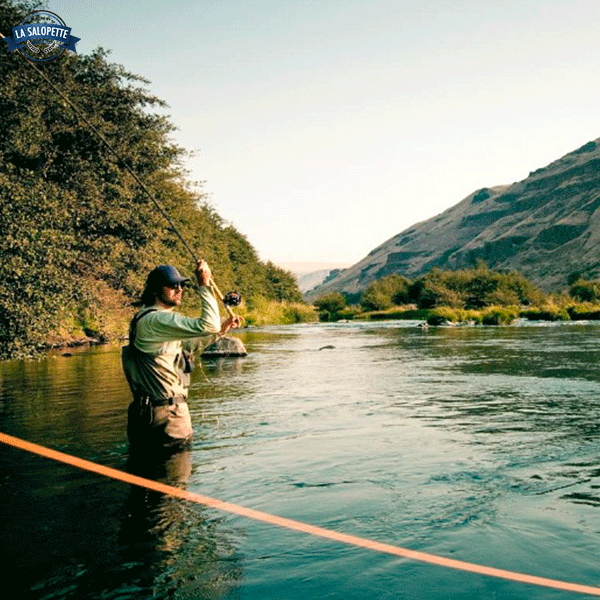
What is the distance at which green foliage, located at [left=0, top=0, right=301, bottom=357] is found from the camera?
67.0ft

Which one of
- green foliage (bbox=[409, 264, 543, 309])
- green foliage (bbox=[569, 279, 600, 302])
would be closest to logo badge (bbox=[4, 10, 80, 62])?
green foliage (bbox=[569, 279, 600, 302])

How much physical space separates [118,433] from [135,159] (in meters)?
22.7

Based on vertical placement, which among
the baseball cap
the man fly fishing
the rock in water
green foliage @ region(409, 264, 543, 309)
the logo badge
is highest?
the logo badge

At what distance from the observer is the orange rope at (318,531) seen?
4559 millimetres

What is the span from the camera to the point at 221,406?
14219 mm

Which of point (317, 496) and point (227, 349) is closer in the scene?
point (317, 496)

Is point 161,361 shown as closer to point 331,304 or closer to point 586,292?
point 586,292

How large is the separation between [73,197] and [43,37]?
7.02m

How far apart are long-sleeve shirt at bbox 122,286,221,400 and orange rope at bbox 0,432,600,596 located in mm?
1103

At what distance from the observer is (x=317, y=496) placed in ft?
22.9

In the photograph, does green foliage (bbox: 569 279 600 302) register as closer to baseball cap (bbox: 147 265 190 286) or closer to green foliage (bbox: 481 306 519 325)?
green foliage (bbox: 481 306 519 325)

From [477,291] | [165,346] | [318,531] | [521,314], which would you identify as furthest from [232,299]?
[477,291]

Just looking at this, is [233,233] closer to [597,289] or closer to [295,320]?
[295,320]

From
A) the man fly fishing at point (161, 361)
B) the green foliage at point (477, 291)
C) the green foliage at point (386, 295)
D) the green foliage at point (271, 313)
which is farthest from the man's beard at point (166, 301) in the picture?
the green foliage at point (386, 295)
